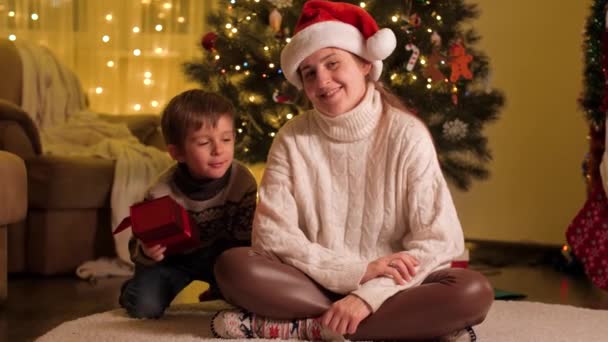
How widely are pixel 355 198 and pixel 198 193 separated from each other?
0.45 m

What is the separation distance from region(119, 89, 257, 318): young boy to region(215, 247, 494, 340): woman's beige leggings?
0.35m

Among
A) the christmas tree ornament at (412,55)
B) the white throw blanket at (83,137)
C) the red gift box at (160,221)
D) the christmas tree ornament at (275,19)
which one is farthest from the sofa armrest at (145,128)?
the red gift box at (160,221)

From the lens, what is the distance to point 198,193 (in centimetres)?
215

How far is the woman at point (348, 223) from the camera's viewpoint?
1711mm

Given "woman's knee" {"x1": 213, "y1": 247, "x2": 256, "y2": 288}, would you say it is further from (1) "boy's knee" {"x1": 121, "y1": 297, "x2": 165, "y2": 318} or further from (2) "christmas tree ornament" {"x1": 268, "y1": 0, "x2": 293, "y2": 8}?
(2) "christmas tree ornament" {"x1": 268, "y1": 0, "x2": 293, "y2": 8}

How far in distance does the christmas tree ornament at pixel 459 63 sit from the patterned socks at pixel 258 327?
1.59 meters

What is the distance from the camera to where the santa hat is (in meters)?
1.87

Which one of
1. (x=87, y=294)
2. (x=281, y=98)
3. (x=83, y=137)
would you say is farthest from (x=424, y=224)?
(x=83, y=137)

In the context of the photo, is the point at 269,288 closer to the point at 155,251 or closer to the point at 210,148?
the point at 155,251

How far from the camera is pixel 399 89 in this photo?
10.1 ft

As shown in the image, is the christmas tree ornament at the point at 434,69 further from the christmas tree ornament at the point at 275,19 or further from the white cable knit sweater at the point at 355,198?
the white cable knit sweater at the point at 355,198

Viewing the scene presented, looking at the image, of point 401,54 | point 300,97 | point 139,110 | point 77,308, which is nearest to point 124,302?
point 77,308

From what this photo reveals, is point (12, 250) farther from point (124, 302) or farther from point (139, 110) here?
point (139, 110)

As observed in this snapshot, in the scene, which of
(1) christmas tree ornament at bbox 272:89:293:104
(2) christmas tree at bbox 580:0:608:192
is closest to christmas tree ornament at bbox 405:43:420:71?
(1) christmas tree ornament at bbox 272:89:293:104
